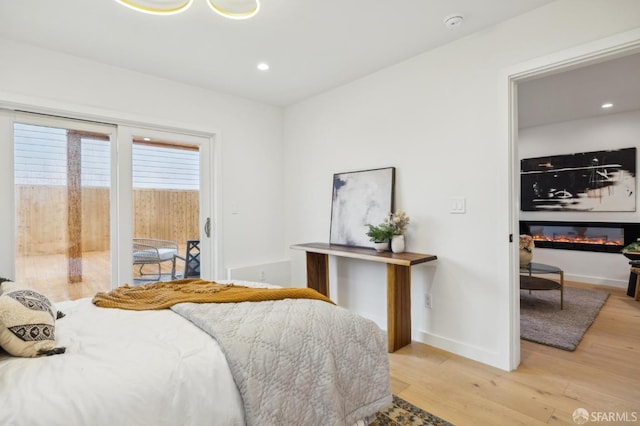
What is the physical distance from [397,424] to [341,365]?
24.1 inches

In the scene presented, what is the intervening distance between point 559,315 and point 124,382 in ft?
13.1

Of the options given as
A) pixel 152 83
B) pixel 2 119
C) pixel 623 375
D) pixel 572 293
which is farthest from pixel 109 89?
pixel 572 293

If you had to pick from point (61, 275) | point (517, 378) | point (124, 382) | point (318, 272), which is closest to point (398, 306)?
point (517, 378)

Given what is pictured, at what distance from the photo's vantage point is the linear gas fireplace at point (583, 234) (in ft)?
15.0

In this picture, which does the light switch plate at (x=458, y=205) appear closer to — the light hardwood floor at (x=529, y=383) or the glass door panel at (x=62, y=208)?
the light hardwood floor at (x=529, y=383)

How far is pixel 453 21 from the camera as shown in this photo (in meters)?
2.26

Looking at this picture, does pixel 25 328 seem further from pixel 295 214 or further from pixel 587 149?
pixel 587 149

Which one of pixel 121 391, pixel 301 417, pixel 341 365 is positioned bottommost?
pixel 301 417

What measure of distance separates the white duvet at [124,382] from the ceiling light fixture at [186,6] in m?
1.64

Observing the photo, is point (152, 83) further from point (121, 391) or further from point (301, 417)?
point (301, 417)

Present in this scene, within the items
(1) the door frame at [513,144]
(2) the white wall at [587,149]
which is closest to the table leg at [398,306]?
(1) the door frame at [513,144]

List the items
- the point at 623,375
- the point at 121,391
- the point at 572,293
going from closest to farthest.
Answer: the point at 121,391, the point at 623,375, the point at 572,293

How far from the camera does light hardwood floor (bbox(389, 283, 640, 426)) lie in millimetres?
1850

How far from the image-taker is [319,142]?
3.72 metres
